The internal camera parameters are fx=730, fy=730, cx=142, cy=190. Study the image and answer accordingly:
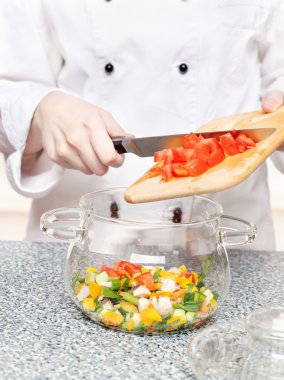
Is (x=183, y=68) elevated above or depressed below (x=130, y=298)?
above

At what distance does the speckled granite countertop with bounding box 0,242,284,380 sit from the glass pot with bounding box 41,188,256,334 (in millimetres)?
26

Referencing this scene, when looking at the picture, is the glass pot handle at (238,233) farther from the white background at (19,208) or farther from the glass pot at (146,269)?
the white background at (19,208)

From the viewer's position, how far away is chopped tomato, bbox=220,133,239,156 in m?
0.81

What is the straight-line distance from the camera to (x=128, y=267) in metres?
0.76

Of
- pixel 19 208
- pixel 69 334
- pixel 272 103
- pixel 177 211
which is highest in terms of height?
pixel 272 103

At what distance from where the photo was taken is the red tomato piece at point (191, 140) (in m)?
0.82

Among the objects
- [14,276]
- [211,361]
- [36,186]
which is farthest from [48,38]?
[211,361]

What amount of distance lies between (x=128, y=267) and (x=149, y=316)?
0.19ft

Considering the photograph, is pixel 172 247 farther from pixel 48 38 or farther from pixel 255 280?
pixel 48 38

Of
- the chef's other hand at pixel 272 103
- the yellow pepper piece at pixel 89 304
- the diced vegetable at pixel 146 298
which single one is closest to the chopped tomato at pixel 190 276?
the diced vegetable at pixel 146 298

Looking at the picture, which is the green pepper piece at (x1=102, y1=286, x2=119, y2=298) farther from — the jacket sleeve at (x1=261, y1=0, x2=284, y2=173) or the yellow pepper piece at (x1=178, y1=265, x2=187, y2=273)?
the jacket sleeve at (x1=261, y1=0, x2=284, y2=173)

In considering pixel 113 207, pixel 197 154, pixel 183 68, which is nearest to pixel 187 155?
pixel 197 154

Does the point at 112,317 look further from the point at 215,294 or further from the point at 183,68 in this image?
the point at 183,68

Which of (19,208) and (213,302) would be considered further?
(19,208)
